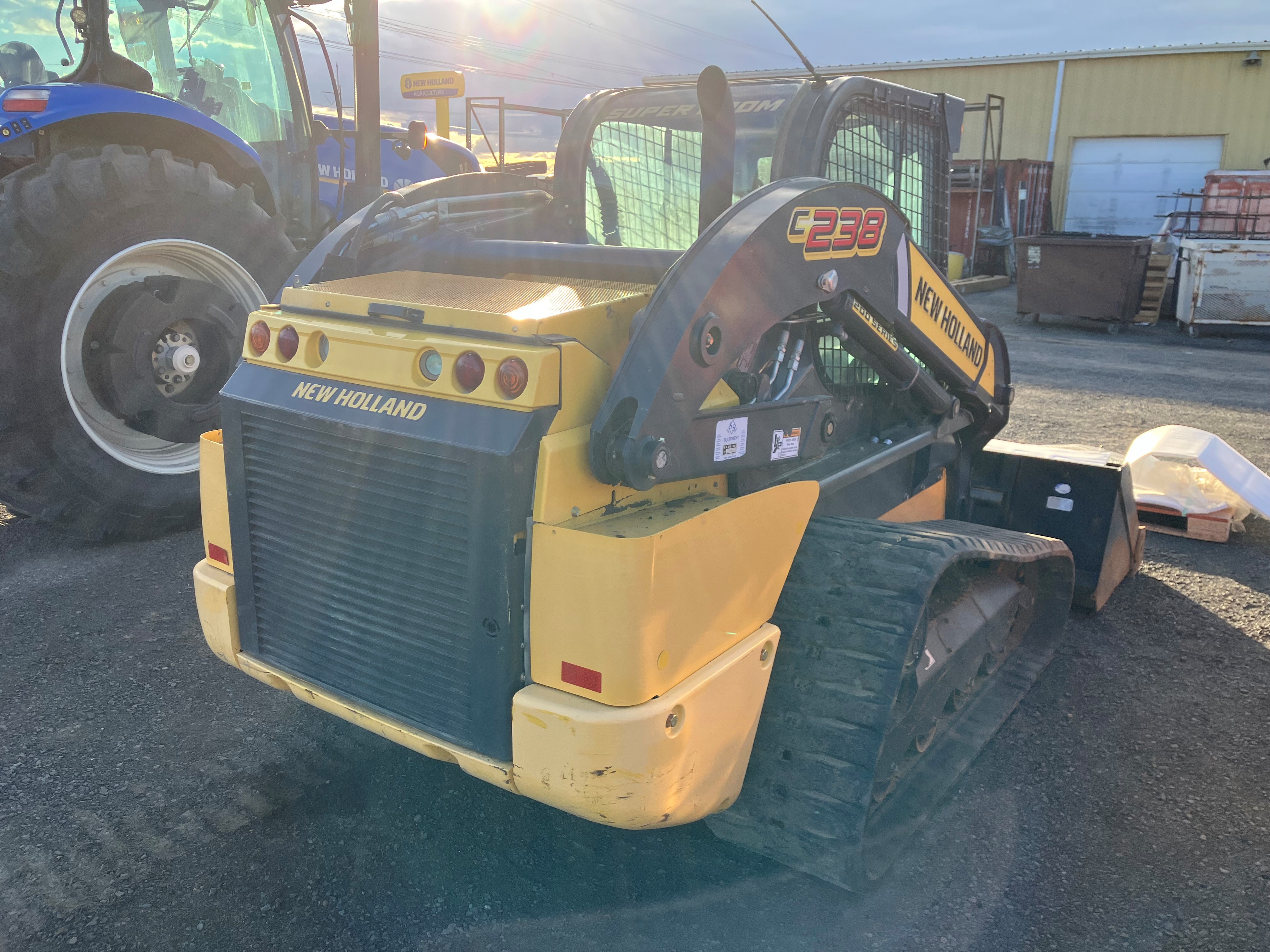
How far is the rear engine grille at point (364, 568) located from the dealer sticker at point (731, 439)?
618mm

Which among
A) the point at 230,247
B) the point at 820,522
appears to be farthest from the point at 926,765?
the point at 230,247

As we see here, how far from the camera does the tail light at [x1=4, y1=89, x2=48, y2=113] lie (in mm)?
4141

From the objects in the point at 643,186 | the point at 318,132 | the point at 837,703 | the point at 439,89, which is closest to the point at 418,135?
the point at 318,132

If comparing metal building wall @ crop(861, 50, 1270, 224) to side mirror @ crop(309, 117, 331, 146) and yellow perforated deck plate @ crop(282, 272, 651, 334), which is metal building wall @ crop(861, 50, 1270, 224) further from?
yellow perforated deck plate @ crop(282, 272, 651, 334)

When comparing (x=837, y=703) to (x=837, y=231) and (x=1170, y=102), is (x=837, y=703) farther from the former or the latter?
(x=1170, y=102)

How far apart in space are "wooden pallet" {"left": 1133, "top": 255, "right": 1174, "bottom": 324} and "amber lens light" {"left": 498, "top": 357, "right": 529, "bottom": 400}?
1361 cm

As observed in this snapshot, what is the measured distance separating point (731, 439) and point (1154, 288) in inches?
526

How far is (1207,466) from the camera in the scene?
4.78 meters

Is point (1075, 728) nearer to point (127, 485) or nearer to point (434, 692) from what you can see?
point (434, 692)

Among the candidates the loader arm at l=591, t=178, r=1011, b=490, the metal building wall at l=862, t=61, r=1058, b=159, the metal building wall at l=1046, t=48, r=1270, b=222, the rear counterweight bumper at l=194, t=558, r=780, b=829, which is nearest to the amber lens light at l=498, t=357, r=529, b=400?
the loader arm at l=591, t=178, r=1011, b=490

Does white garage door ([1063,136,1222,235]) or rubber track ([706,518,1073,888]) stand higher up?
white garage door ([1063,136,1222,235])

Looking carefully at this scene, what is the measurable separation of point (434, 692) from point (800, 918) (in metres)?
1.05

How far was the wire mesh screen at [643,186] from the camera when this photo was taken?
3.36 m

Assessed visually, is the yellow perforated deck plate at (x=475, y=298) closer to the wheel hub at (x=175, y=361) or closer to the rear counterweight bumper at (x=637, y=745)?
the rear counterweight bumper at (x=637, y=745)
